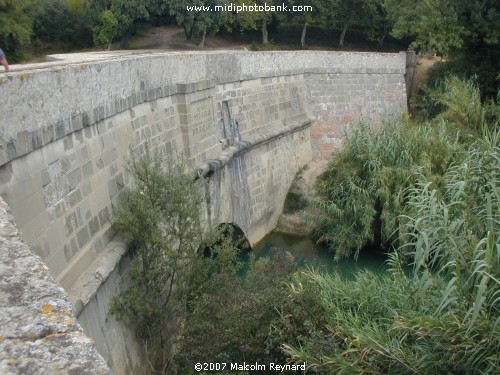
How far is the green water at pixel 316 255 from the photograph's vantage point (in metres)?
11.6

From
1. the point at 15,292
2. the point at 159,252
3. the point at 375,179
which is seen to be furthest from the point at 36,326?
the point at 375,179

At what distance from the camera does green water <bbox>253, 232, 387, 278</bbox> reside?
11555mm

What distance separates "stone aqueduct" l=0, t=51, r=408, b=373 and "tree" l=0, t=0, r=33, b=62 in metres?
11.6

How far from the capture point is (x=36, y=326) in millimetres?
1817

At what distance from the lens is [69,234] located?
4969mm

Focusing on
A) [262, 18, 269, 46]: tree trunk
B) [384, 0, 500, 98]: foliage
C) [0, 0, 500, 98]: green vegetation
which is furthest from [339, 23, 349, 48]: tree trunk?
[384, 0, 500, 98]: foliage

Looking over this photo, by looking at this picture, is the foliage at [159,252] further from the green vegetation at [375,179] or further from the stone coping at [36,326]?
the green vegetation at [375,179]

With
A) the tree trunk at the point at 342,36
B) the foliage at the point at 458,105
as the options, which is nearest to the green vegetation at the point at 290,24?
the tree trunk at the point at 342,36

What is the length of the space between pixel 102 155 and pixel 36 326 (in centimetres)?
411

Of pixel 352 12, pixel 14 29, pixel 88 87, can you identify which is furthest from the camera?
pixel 352 12

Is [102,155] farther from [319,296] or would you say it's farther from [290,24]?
[290,24]

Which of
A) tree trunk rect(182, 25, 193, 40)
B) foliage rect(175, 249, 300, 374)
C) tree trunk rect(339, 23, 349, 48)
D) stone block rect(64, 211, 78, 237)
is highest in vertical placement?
tree trunk rect(182, 25, 193, 40)

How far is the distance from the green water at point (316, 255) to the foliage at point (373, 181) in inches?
9.7

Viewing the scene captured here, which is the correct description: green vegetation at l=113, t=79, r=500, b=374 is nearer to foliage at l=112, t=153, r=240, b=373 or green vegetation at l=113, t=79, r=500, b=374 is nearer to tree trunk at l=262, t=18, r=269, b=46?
foliage at l=112, t=153, r=240, b=373
